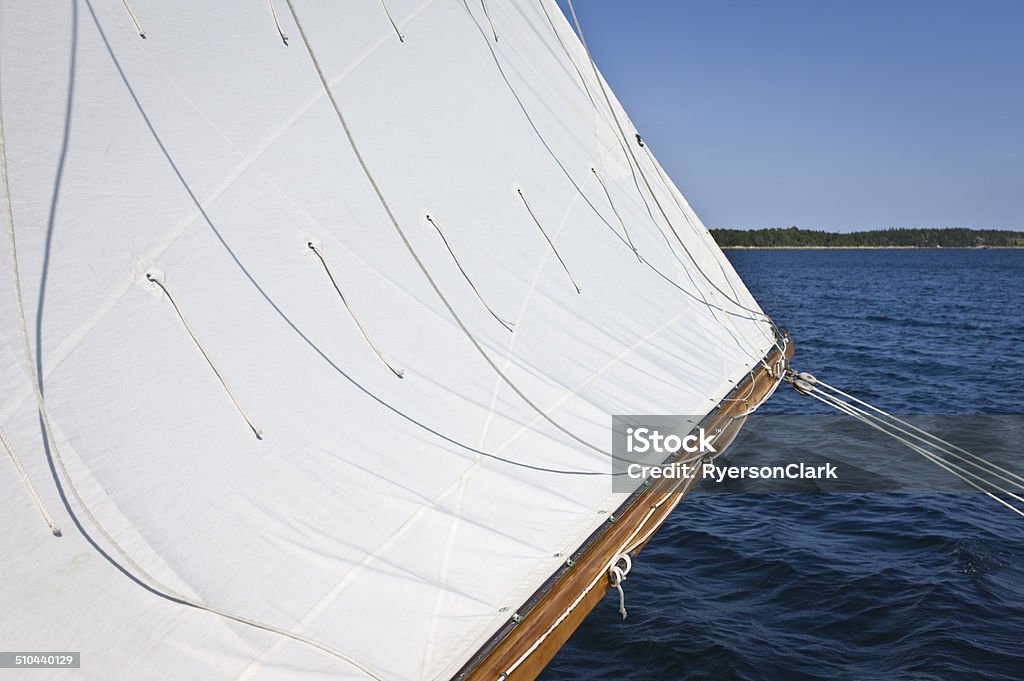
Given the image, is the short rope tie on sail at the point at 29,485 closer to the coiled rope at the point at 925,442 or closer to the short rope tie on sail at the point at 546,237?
the short rope tie on sail at the point at 546,237

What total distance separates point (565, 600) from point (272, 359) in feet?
5.36

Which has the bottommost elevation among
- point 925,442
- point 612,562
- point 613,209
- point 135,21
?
point 612,562

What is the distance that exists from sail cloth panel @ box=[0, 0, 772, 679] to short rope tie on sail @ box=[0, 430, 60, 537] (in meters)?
0.02

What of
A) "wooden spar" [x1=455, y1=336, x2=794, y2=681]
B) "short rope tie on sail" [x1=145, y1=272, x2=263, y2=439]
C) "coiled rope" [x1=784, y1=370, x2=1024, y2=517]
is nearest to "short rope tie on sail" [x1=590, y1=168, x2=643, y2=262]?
"coiled rope" [x1=784, y1=370, x2=1024, y2=517]

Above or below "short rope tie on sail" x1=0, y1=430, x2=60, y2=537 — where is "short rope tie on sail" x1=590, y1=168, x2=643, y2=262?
above

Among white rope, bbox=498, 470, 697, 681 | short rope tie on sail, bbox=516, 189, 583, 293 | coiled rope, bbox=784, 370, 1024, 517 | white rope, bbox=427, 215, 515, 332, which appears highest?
coiled rope, bbox=784, 370, 1024, 517

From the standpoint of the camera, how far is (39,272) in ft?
9.02

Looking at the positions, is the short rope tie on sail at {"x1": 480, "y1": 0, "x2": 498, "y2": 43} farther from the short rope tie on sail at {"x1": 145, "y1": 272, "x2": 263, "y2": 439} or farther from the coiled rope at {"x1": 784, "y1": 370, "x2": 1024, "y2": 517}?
the short rope tie on sail at {"x1": 145, "y1": 272, "x2": 263, "y2": 439}

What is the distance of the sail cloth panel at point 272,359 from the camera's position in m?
2.66

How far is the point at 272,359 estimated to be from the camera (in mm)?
3471

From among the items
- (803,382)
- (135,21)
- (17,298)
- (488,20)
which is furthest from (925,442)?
(17,298)

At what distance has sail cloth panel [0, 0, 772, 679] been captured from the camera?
8.73 ft

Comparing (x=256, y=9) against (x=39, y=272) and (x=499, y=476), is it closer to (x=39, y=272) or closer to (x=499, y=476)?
(x=39, y=272)

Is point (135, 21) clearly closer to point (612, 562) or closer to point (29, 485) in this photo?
point (29, 485)
